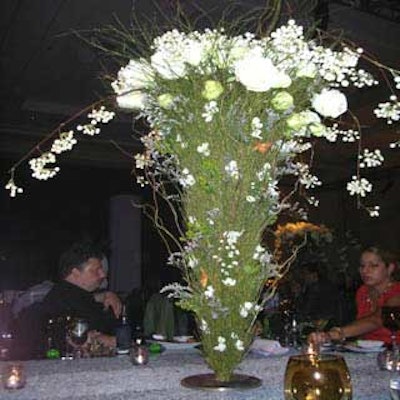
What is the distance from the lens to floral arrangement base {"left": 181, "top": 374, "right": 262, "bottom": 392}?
1.46 meters

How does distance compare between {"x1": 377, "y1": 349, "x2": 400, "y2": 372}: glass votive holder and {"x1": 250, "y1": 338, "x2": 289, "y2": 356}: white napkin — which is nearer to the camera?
{"x1": 377, "y1": 349, "x2": 400, "y2": 372}: glass votive holder

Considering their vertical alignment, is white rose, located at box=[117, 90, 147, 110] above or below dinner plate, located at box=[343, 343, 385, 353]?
above

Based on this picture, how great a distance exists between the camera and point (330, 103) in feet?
5.03

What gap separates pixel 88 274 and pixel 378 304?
4.76 ft

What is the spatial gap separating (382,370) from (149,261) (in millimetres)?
8548

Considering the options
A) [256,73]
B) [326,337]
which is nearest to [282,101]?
[256,73]

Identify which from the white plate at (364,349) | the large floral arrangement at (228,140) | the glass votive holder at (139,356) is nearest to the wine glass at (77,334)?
the glass votive holder at (139,356)

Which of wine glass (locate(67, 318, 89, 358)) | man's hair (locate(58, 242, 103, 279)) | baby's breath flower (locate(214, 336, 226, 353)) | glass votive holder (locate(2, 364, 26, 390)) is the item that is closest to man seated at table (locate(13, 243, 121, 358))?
man's hair (locate(58, 242, 103, 279))

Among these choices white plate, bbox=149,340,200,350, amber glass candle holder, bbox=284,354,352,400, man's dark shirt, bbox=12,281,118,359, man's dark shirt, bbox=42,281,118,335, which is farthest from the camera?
man's dark shirt, bbox=42,281,118,335

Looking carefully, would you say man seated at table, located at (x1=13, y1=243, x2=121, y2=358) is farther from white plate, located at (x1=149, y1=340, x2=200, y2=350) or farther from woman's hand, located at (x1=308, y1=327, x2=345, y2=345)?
woman's hand, located at (x1=308, y1=327, x2=345, y2=345)

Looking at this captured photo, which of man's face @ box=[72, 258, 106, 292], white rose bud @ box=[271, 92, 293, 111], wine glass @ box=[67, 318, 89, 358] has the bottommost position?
wine glass @ box=[67, 318, 89, 358]

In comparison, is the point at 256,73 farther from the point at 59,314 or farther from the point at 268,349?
the point at 59,314

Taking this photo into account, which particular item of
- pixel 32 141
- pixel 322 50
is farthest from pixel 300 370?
pixel 32 141

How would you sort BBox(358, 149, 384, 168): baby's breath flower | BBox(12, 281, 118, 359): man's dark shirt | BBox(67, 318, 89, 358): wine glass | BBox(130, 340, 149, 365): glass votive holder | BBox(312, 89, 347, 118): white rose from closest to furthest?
1. BBox(312, 89, 347, 118): white rose
2. BBox(358, 149, 384, 168): baby's breath flower
3. BBox(130, 340, 149, 365): glass votive holder
4. BBox(67, 318, 89, 358): wine glass
5. BBox(12, 281, 118, 359): man's dark shirt
